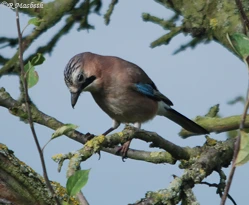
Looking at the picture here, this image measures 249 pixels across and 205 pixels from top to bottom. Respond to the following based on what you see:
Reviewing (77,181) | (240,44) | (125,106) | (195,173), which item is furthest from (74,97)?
(240,44)

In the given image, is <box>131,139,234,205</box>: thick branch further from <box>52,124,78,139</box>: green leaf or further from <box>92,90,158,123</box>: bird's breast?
<box>92,90,158,123</box>: bird's breast

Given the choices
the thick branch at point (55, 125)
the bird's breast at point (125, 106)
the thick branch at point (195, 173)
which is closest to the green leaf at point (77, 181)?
the thick branch at point (195, 173)

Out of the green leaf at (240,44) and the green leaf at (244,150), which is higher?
the green leaf at (240,44)

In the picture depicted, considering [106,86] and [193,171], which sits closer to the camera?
[193,171]

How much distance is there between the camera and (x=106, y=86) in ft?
19.3

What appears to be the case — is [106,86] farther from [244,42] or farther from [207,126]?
[244,42]

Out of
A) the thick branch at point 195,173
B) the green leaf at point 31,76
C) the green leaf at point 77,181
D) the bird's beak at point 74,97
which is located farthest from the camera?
the bird's beak at point 74,97

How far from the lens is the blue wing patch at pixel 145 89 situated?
20.1 feet

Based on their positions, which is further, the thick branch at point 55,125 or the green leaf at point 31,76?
the thick branch at point 55,125

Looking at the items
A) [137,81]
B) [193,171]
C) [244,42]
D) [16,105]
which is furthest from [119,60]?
[244,42]

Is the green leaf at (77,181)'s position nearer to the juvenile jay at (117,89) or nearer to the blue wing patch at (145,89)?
the juvenile jay at (117,89)

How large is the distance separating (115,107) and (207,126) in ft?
4.85

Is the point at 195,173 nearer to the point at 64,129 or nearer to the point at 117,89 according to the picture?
the point at 64,129

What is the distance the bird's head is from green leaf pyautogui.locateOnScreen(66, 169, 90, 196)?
3.43 m
